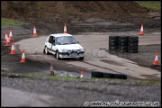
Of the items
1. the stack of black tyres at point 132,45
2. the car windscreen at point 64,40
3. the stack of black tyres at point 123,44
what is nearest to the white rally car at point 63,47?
the car windscreen at point 64,40

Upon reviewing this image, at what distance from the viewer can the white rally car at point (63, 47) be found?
26.2 metres

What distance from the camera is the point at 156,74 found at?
70.9ft

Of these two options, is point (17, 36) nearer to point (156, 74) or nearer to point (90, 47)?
point (90, 47)

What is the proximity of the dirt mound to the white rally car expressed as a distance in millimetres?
21424

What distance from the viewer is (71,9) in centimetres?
5328

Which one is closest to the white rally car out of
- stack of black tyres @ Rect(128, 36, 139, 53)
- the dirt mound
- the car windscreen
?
the car windscreen

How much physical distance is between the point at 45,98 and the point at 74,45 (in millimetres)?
13734

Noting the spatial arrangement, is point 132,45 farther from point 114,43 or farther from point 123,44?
point 114,43

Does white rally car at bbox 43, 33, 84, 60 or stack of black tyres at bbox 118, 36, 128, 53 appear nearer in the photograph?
white rally car at bbox 43, 33, 84, 60

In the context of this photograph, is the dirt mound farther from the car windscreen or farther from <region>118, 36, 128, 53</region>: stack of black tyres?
the car windscreen

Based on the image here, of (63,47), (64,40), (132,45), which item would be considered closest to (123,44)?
(132,45)

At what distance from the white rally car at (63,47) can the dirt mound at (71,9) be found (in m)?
21.4

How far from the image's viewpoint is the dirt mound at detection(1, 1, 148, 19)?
167ft

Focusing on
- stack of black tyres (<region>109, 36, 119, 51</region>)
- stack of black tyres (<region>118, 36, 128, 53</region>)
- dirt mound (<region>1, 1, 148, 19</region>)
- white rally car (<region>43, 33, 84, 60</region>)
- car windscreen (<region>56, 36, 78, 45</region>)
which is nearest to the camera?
white rally car (<region>43, 33, 84, 60</region>)
